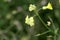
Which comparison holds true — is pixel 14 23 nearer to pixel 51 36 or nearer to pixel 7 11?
pixel 7 11

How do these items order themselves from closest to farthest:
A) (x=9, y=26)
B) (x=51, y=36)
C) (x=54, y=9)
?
(x=51, y=36), (x=54, y=9), (x=9, y=26)

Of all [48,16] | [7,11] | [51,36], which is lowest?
[51,36]

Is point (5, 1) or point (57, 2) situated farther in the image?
point (5, 1)

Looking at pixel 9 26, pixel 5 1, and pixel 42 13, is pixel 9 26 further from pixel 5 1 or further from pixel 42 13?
pixel 42 13

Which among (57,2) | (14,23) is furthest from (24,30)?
(57,2)

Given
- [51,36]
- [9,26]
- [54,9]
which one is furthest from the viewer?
[9,26]

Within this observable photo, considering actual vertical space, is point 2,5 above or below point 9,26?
above
